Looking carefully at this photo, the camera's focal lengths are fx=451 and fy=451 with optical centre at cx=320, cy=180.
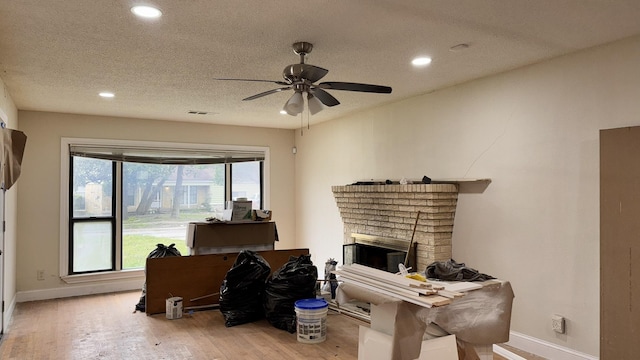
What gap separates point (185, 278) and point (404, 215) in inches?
93.9

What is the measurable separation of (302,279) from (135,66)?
7.68 feet

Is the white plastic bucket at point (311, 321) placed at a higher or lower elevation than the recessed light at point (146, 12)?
lower

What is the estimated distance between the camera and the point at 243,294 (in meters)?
4.32

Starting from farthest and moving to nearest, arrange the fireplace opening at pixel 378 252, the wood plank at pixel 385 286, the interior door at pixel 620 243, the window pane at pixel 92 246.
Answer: the window pane at pixel 92 246 → the fireplace opening at pixel 378 252 → the interior door at pixel 620 243 → the wood plank at pixel 385 286

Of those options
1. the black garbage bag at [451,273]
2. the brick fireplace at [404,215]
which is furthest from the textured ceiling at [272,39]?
the black garbage bag at [451,273]

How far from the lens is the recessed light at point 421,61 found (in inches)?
138

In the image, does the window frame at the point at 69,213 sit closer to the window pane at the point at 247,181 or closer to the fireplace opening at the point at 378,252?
the window pane at the point at 247,181

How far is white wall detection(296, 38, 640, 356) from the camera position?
3223 millimetres

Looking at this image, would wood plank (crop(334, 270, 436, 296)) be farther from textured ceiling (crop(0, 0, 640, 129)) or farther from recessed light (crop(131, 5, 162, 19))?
recessed light (crop(131, 5, 162, 19))

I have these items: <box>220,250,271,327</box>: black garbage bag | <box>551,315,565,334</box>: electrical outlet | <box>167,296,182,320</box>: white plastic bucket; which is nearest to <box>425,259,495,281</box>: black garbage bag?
<box>551,315,565,334</box>: electrical outlet

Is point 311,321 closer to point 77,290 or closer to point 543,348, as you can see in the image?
point 543,348

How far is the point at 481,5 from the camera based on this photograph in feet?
8.16

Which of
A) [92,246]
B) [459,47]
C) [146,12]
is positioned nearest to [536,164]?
[459,47]

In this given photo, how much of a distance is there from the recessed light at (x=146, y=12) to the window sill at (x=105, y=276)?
14.6 ft
